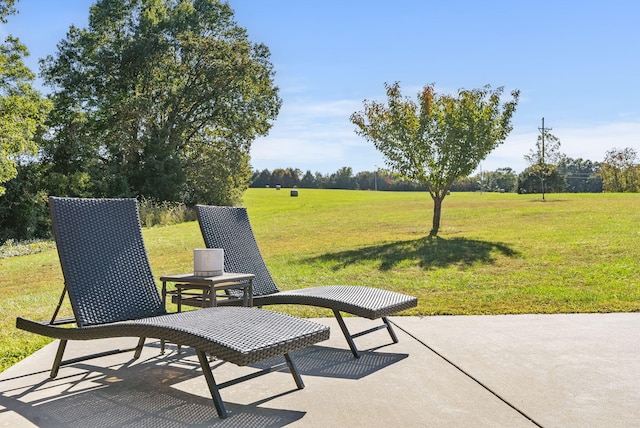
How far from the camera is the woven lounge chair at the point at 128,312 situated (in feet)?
9.20

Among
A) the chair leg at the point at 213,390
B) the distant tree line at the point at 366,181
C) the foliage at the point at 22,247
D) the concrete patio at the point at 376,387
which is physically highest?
the distant tree line at the point at 366,181

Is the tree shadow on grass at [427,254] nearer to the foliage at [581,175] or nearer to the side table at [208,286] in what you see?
the side table at [208,286]

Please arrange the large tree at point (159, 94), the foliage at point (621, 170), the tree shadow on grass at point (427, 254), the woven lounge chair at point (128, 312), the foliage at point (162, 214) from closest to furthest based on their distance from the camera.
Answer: the woven lounge chair at point (128, 312)
the tree shadow on grass at point (427, 254)
the foliage at point (162, 214)
the large tree at point (159, 94)
the foliage at point (621, 170)

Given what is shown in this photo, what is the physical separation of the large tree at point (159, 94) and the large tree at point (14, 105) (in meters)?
3.12

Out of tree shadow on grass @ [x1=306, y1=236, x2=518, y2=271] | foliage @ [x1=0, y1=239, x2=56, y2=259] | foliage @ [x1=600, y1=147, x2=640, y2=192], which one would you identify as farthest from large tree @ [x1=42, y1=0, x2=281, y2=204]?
foliage @ [x1=600, y1=147, x2=640, y2=192]

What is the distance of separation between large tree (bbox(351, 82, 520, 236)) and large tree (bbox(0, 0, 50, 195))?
426 inches

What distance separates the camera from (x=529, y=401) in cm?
A: 301

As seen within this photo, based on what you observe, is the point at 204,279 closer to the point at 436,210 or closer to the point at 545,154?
the point at 436,210

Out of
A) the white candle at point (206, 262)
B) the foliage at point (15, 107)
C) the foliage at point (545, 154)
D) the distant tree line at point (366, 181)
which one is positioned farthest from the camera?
the distant tree line at point (366, 181)

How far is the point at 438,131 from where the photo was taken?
1366 centimetres

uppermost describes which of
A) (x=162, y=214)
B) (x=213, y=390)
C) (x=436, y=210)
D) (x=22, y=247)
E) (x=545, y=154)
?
(x=545, y=154)

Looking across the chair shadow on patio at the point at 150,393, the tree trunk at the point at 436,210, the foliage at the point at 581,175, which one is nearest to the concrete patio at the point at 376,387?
the chair shadow on patio at the point at 150,393

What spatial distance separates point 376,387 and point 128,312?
1705 millimetres

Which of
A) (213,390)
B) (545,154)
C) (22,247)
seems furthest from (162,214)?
(545,154)
